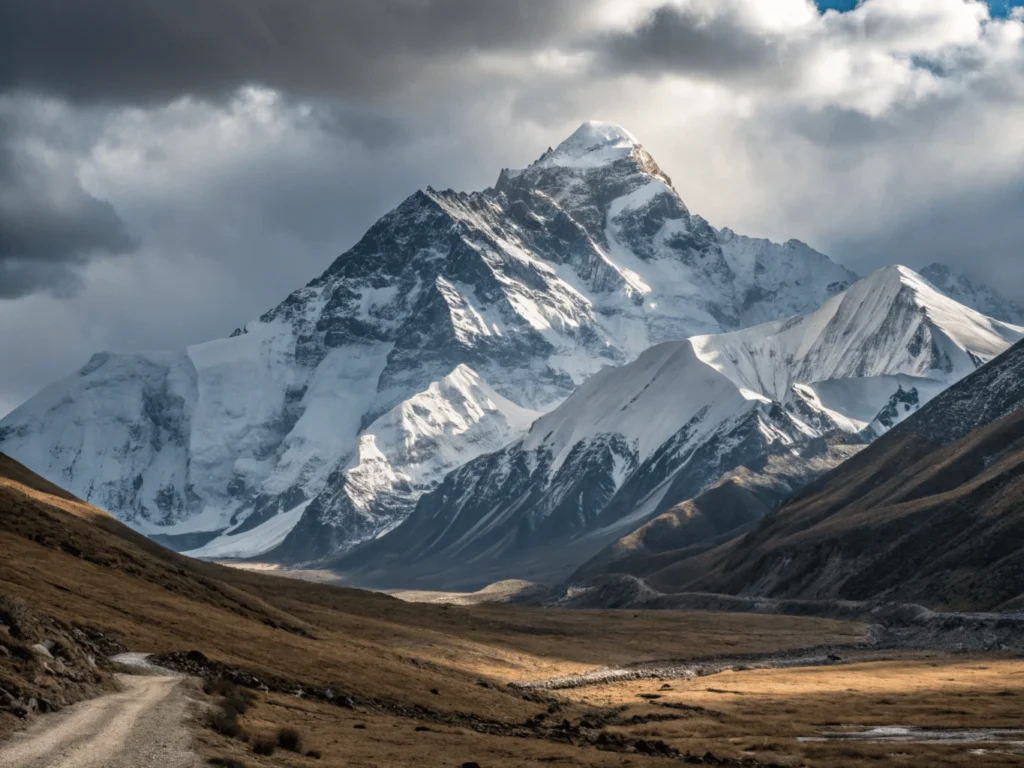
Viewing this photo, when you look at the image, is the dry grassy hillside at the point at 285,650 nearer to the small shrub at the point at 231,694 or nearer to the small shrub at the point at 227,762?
the small shrub at the point at 231,694

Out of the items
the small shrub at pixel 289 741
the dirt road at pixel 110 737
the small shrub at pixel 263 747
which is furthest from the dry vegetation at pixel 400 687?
the dirt road at pixel 110 737

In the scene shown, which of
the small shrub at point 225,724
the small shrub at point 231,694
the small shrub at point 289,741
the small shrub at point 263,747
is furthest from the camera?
the small shrub at point 231,694

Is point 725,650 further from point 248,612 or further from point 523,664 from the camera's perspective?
point 248,612

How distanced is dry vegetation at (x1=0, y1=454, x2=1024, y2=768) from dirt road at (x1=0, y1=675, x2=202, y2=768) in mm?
1627

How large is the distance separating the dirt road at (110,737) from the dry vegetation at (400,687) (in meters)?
1.63

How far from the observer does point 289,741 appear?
53.4 m

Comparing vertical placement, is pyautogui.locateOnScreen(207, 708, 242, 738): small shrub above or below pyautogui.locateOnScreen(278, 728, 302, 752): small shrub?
above

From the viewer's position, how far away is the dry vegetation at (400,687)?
204 ft

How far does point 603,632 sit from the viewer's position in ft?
651

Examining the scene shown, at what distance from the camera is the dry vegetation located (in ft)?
204

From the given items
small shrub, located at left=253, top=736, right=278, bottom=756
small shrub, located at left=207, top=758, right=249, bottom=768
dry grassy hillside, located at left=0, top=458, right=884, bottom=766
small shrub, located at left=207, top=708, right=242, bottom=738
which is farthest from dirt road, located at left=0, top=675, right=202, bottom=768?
small shrub, located at left=253, top=736, right=278, bottom=756

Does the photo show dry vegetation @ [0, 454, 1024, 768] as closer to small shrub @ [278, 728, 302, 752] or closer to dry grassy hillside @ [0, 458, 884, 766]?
small shrub @ [278, 728, 302, 752]

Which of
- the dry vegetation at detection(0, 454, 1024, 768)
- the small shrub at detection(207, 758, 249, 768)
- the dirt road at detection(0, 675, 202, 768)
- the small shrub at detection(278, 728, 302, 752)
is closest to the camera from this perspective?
the dirt road at detection(0, 675, 202, 768)

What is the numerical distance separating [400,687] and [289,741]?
34.7 meters
